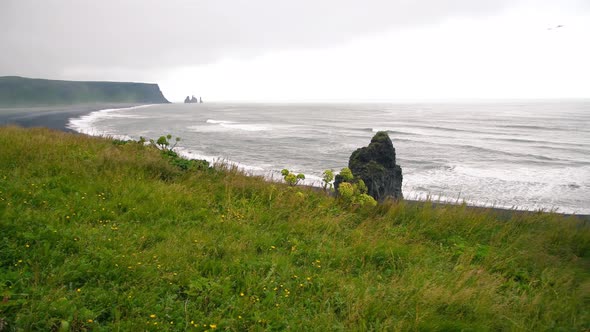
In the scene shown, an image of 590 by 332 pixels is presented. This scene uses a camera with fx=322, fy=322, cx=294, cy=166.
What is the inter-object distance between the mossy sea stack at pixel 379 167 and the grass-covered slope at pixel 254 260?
6584 millimetres

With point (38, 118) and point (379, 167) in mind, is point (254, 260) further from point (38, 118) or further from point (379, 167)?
point (38, 118)

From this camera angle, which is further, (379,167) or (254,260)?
(379,167)

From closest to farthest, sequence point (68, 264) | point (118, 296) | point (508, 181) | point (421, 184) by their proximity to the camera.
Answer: point (118, 296) → point (68, 264) → point (421, 184) → point (508, 181)

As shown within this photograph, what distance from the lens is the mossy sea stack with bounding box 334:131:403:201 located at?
45.4ft

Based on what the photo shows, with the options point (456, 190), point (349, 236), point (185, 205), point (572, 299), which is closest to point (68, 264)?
point (185, 205)

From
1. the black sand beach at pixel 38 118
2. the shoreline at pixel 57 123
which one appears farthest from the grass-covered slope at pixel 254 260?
the black sand beach at pixel 38 118

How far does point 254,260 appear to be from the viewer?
4469mm

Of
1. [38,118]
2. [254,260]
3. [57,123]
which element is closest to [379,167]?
[254,260]

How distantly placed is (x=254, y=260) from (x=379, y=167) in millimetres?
10779

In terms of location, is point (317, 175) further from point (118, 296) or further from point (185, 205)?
point (118, 296)

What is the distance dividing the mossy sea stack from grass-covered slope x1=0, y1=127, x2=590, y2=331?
6584 mm

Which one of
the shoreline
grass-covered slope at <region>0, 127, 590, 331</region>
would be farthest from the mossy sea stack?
grass-covered slope at <region>0, 127, 590, 331</region>

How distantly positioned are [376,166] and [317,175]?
6.20m

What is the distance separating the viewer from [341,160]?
83.5 feet
